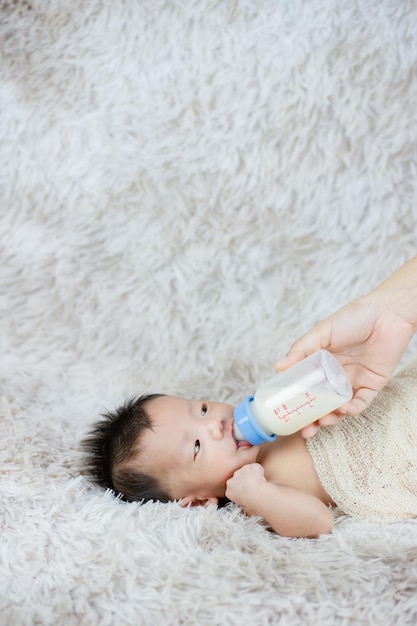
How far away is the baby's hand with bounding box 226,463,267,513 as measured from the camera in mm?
1495

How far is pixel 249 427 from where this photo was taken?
59.3 inches

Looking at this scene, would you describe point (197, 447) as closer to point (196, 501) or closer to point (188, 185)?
point (196, 501)

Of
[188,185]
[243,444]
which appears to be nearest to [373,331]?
[243,444]

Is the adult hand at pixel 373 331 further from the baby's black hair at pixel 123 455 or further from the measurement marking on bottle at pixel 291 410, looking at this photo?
the baby's black hair at pixel 123 455

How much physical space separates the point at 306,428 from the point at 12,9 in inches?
49.1

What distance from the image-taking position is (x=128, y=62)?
6.40 ft

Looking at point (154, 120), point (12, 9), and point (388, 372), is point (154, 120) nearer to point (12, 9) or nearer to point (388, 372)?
point (12, 9)

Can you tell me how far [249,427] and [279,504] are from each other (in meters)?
0.15

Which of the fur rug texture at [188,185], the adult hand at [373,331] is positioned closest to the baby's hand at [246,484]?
the adult hand at [373,331]

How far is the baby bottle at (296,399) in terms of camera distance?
143 cm

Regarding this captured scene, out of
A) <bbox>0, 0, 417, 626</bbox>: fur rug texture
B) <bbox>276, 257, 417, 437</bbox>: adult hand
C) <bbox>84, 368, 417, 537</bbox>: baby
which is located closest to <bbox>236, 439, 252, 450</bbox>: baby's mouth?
<bbox>84, 368, 417, 537</bbox>: baby

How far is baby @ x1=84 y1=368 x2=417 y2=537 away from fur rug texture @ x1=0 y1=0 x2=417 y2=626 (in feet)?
0.79

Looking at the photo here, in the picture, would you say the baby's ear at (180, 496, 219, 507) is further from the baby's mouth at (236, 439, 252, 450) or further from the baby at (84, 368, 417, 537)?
the baby's mouth at (236, 439, 252, 450)

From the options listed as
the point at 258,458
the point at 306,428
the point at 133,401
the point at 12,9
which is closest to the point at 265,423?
the point at 306,428
